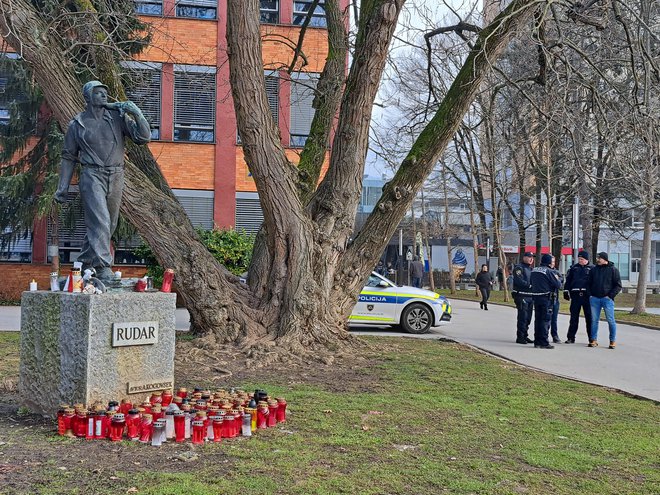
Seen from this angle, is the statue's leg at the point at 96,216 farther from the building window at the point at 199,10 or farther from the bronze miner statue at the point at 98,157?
the building window at the point at 199,10

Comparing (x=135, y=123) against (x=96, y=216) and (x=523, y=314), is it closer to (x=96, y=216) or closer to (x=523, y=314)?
(x=96, y=216)

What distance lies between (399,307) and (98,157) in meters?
12.1

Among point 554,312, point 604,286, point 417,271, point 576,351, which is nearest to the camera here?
point 576,351

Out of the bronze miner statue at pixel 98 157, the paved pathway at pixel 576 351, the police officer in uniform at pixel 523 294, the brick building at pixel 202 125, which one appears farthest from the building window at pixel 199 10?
the bronze miner statue at pixel 98 157

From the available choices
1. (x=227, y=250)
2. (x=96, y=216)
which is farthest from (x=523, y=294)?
(x=227, y=250)

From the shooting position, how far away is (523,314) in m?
16.6

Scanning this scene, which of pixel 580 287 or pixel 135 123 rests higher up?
pixel 135 123

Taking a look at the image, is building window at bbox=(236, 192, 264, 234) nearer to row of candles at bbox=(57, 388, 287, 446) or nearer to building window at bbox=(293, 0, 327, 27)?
building window at bbox=(293, 0, 327, 27)

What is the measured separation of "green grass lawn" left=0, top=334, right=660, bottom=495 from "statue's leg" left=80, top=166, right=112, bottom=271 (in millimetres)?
1715

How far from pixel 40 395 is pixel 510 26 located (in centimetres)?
927

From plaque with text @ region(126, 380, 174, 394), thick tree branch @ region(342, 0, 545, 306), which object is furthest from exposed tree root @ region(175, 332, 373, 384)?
plaque with text @ region(126, 380, 174, 394)

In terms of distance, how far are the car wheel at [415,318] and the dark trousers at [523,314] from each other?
2.78 metres

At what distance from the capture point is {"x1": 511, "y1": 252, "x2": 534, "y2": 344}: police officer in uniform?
16.4 meters

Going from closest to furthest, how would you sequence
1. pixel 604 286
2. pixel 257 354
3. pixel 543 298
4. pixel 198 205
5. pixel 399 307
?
pixel 257 354
pixel 604 286
pixel 543 298
pixel 399 307
pixel 198 205
